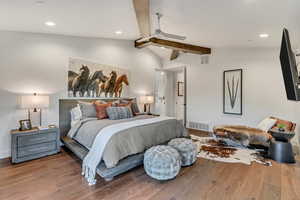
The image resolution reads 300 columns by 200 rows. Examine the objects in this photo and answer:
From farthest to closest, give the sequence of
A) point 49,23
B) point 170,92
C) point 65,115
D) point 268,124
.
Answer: point 170,92
point 65,115
point 268,124
point 49,23

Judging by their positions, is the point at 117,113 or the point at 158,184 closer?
the point at 158,184

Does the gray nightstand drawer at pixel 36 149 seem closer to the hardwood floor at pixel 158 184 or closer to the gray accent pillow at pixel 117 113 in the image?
the hardwood floor at pixel 158 184

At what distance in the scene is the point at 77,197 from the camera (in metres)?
1.96

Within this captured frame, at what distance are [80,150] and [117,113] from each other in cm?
109

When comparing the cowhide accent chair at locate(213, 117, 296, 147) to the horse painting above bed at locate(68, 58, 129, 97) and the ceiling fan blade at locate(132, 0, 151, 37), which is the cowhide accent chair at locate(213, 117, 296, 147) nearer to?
the ceiling fan blade at locate(132, 0, 151, 37)

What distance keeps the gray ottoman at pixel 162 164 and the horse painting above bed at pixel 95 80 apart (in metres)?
2.74

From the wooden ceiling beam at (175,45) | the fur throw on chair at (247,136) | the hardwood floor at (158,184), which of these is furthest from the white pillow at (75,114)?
the fur throw on chair at (247,136)

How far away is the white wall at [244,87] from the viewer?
4117mm

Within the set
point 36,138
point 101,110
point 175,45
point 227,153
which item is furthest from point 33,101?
point 227,153

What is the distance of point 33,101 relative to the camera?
3068mm

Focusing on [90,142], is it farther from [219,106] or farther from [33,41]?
[219,106]

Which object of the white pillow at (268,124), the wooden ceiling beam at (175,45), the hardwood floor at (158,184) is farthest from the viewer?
the wooden ceiling beam at (175,45)

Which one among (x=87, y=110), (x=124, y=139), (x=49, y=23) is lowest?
(x=124, y=139)

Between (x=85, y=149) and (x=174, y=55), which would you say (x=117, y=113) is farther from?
(x=174, y=55)
